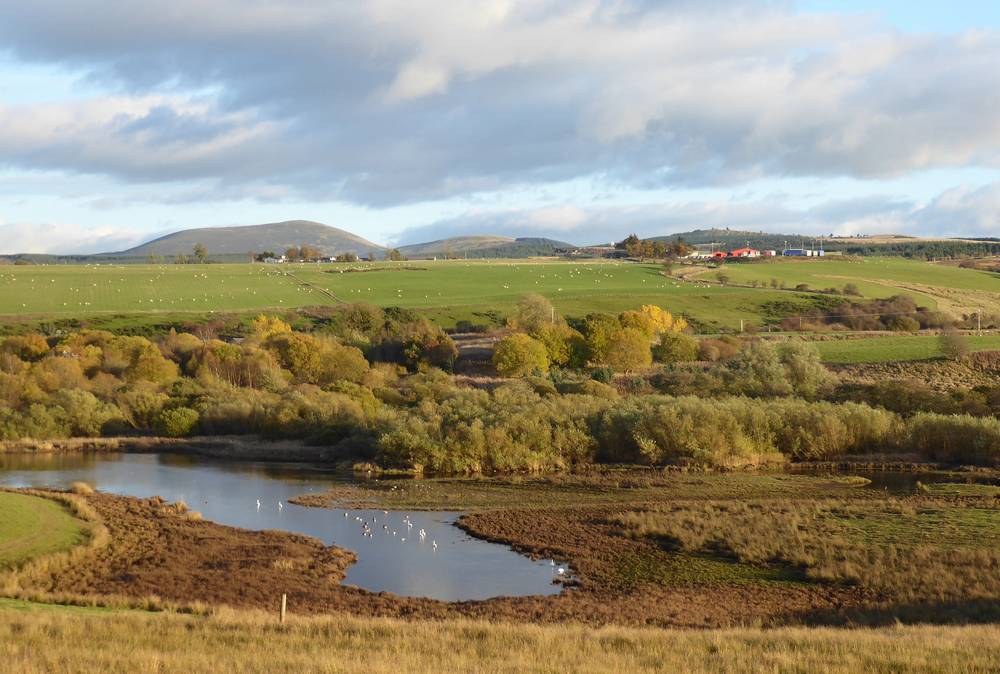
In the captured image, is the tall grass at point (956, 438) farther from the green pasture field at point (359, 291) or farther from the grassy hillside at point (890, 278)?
the grassy hillside at point (890, 278)

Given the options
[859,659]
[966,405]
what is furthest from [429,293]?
[859,659]

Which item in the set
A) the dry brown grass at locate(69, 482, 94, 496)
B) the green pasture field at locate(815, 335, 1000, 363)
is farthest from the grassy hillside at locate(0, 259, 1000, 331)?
the dry brown grass at locate(69, 482, 94, 496)

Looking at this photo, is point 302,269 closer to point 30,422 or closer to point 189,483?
point 30,422

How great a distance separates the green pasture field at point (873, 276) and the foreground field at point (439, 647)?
315 ft

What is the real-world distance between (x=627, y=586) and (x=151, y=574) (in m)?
12.6

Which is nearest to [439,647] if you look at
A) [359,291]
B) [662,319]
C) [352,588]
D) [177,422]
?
[352,588]

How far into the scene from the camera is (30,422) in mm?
61250

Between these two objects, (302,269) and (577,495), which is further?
(302,269)

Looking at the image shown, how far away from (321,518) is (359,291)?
278 feet

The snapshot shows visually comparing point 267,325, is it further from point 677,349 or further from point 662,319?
point 677,349

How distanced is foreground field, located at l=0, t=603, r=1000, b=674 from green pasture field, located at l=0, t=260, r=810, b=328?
79.2m

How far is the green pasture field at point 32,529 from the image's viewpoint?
30109 millimetres

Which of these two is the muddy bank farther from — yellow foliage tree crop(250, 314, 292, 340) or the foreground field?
yellow foliage tree crop(250, 314, 292, 340)

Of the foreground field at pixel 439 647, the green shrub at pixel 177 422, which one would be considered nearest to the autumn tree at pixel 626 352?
the green shrub at pixel 177 422
